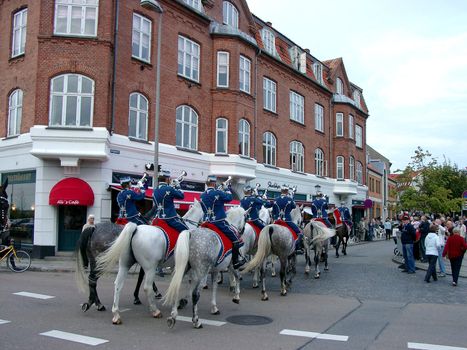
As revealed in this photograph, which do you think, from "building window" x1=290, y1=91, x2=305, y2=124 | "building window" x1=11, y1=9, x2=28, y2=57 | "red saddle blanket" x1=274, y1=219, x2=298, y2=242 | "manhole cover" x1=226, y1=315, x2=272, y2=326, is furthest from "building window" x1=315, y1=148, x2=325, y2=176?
"manhole cover" x1=226, y1=315, x2=272, y2=326

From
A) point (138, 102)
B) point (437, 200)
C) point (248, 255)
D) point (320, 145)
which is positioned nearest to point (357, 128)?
point (320, 145)

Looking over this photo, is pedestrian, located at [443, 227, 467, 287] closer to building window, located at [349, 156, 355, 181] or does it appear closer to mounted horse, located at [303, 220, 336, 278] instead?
mounted horse, located at [303, 220, 336, 278]

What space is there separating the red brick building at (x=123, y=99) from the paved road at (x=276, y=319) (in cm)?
606

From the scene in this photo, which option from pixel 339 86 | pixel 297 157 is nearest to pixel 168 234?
pixel 297 157

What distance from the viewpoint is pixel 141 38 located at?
20875 mm

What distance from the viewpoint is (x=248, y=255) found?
12805 millimetres

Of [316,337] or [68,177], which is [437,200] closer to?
[68,177]

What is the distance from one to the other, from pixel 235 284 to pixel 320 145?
2718cm

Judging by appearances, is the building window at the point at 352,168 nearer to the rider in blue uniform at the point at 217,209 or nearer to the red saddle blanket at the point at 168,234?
the rider in blue uniform at the point at 217,209

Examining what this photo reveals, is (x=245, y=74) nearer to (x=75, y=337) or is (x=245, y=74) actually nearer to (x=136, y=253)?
(x=136, y=253)

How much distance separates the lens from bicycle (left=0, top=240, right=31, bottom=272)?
47.5 ft

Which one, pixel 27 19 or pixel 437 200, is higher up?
pixel 27 19

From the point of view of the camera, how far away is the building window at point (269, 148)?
28891 mm

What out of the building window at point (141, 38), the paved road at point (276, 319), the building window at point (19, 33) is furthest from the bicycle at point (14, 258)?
the building window at point (141, 38)
